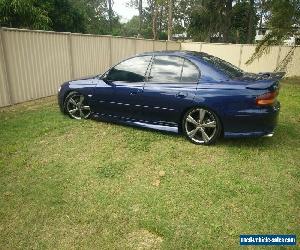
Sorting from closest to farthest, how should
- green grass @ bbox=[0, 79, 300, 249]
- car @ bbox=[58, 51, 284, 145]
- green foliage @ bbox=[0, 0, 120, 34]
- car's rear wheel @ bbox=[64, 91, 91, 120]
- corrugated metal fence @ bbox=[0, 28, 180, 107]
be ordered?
green grass @ bbox=[0, 79, 300, 249] → car @ bbox=[58, 51, 284, 145] → car's rear wheel @ bbox=[64, 91, 91, 120] → corrugated metal fence @ bbox=[0, 28, 180, 107] → green foliage @ bbox=[0, 0, 120, 34]

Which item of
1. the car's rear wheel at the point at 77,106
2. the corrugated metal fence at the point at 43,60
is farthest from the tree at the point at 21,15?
the car's rear wheel at the point at 77,106

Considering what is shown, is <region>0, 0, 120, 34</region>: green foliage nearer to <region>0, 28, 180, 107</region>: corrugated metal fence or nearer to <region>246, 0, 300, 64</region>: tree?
<region>0, 28, 180, 107</region>: corrugated metal fence

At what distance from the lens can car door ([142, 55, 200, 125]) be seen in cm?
579

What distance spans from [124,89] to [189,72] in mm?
1337

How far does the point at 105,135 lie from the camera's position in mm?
6391

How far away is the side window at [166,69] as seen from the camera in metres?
6.02

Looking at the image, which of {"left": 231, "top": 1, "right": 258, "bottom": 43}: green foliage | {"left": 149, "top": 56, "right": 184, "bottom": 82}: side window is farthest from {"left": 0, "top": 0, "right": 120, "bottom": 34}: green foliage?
{"left": 231, "top": 1, "right": 258, "bottom": 43}: green foliage

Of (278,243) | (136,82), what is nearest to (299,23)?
(136,82)

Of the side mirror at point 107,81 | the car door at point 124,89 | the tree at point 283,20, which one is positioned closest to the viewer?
the car door at point 124,89

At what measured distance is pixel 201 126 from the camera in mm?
5758

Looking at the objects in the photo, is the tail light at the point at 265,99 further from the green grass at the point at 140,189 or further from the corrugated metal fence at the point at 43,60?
the corrugated metal fence at the point at 43,60

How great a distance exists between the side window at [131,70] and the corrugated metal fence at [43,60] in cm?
334

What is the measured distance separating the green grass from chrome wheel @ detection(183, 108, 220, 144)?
0.60ft

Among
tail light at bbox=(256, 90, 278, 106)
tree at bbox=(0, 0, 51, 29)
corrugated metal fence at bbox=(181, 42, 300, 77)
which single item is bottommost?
corrugated metal fence at bbox=(181, 42, 300, 77)
